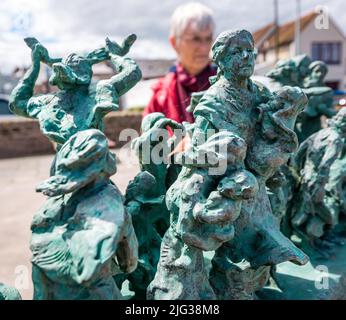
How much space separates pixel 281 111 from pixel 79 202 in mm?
876

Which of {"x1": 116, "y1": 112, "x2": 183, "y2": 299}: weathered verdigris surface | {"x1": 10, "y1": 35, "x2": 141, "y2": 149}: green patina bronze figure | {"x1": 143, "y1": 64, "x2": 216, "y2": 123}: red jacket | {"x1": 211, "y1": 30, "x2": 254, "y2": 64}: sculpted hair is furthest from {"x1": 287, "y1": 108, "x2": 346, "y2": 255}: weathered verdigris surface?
{"x1": 143, "y1": 64, "x2": 216, "y2": 123}: red jacket

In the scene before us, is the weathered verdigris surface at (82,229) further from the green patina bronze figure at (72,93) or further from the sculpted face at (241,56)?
the sculpted face at (241,56)

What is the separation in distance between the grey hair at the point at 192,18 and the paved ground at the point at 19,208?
1.18 m

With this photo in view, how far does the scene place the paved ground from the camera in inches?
133

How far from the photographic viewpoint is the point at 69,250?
4.09ft

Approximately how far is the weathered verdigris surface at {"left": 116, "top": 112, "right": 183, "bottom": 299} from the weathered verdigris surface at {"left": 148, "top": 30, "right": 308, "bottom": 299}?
25cm

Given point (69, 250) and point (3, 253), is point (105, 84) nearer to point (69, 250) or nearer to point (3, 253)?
point (69, 250)

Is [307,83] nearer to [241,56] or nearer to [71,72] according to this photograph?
[241,56]

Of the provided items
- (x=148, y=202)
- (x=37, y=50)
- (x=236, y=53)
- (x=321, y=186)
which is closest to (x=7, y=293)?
(x=148, y=202)

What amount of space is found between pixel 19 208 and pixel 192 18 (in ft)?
10.3

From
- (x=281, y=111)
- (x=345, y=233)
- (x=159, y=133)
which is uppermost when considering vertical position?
(x=281, y=111)

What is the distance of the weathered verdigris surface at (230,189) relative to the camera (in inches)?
58.0

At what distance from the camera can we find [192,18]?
12.0 ft
